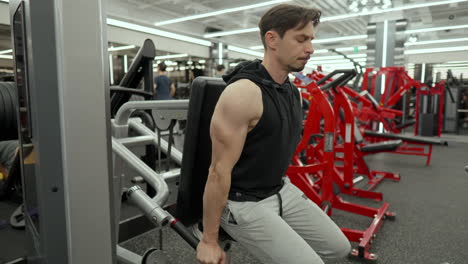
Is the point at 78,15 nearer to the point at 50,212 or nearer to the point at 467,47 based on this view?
the point at 50,212

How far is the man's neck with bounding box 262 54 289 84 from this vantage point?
118cm

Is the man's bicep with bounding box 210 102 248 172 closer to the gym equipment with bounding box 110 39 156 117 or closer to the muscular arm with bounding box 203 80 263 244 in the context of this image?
the muscular arm with bounding box 203 80 263 244

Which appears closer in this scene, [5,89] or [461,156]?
[5,89]

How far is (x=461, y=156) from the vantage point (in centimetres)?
562

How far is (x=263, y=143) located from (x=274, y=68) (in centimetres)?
29

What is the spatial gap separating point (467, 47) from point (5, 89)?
45.8 ft

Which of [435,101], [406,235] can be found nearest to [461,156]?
[435,101]

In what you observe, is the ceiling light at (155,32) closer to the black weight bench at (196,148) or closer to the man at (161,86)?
the man at (161,86)

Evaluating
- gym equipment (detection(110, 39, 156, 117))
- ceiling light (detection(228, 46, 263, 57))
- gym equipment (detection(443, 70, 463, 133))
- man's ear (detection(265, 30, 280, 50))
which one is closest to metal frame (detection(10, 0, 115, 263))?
man's ear (detection(265, 30, 280, 50))

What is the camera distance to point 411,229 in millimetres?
2502

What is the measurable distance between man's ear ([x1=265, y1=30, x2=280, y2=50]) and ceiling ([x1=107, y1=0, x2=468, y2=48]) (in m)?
5.75

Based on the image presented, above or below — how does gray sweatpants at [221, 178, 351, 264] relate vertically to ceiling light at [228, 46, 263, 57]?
below

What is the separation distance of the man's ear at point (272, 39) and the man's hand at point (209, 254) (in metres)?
0.72

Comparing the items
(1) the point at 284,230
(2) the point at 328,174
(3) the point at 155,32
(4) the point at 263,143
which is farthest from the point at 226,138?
(3) the point at 155,32
